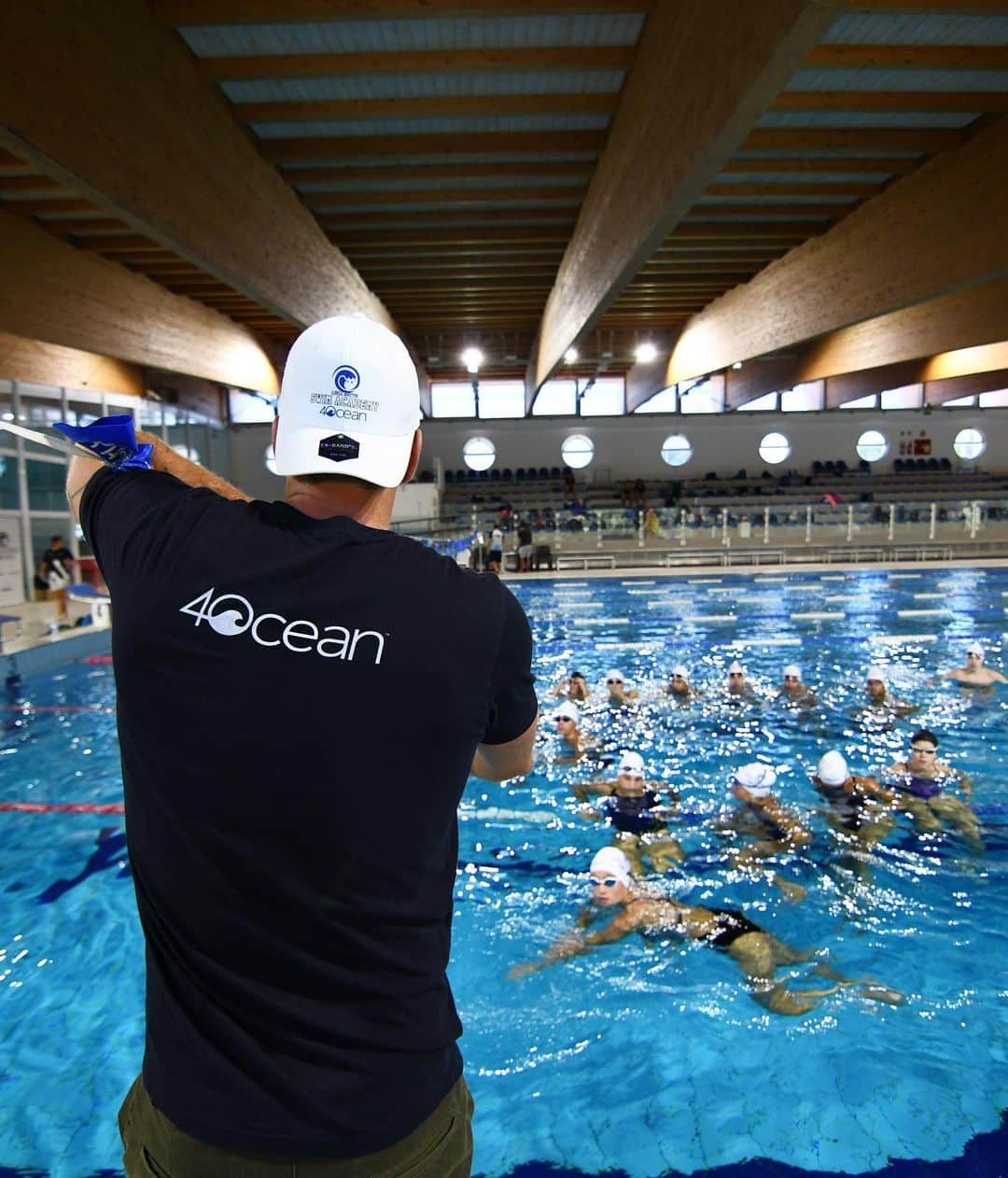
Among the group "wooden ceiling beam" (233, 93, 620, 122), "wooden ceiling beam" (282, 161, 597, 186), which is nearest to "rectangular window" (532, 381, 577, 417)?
"wooden ceiling beam" (282, 161, 597, 186)

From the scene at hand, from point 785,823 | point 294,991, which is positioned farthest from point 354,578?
point 785,823

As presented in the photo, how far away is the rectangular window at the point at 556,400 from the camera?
1085 inches

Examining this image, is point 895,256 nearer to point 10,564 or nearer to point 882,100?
point 882,100

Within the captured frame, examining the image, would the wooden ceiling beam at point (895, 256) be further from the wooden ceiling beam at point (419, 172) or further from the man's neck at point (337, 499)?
the man's neck at point (337, 499)

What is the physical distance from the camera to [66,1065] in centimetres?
310

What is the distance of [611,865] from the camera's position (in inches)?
164

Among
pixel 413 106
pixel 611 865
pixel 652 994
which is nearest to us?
pixel 652 994

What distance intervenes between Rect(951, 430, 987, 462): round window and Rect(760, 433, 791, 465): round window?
20.0 feet

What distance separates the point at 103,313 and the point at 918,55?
8.90m

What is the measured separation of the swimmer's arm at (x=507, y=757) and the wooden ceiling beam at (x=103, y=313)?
29.6ft

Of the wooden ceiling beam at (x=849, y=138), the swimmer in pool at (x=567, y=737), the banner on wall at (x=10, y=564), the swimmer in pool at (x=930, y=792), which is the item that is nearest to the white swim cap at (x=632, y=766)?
the swimmer in pool at (x=567, y=737)

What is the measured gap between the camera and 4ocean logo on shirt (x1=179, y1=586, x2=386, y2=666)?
2.93 feet

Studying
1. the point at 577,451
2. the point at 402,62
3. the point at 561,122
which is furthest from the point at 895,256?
the point at 577,451

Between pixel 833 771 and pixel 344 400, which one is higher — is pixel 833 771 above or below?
below
